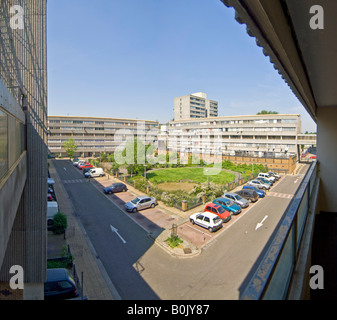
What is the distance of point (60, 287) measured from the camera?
6.83m

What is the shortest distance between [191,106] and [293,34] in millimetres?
72771

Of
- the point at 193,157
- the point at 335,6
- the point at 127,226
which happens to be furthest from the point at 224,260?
the point at 193,157

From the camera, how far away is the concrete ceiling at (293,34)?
1.87 m

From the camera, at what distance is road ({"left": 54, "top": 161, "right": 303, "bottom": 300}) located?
7.37 metres

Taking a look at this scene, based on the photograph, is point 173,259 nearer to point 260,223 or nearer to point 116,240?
point 116,240

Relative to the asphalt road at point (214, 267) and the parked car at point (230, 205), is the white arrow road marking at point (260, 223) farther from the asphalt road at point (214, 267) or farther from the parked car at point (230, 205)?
the parked car at point (230, 205)

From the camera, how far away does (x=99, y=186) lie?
22.8 meters

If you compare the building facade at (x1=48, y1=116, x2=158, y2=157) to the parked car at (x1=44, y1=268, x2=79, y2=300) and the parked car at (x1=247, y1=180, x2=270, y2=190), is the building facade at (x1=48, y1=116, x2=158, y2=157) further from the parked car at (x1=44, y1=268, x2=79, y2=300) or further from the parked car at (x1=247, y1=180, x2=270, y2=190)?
the parked car at (x1=44, y1=268, x2=79, y2=300)

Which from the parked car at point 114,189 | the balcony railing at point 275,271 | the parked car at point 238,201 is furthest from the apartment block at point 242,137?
the balcony railing at point 275,271

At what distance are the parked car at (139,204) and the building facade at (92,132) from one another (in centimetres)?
3033

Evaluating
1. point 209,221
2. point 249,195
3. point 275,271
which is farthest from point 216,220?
point 275,271

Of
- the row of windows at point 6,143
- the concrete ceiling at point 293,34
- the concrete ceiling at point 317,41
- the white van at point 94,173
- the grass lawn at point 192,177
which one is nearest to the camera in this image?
the concrete ceiling at point 293,34

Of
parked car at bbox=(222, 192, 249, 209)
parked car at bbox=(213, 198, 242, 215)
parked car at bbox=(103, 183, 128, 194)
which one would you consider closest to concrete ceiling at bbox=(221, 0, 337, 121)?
parked car at bbox=(213, 198, 242, 215)
